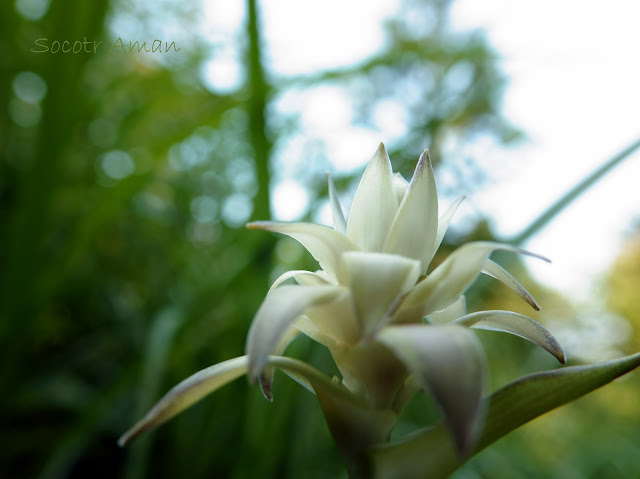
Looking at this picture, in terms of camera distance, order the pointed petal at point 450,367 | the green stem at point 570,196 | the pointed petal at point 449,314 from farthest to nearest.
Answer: the green stem at point 570,196
the pointed petal at point 449,314
the pointed petal at point 450,367

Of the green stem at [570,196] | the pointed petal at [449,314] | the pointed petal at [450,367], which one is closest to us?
the pointed petal at [450,367]

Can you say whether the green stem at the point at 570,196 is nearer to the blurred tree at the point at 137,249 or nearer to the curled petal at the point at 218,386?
the blurred tree at the point at 137,249

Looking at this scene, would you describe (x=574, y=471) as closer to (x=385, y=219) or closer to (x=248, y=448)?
(x=248, y=448)

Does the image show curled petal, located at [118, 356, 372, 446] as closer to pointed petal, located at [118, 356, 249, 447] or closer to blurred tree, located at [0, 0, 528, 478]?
pointed petal, located at [118, 356, 249, 447]

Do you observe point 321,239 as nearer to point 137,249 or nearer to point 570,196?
point 570,196

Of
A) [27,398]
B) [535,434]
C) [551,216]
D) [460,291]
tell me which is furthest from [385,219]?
[535,434]

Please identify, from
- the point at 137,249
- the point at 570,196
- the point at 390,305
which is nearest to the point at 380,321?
the point at 390,305

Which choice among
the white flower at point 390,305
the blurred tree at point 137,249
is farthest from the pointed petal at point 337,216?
the blurred tree at point 137,249
